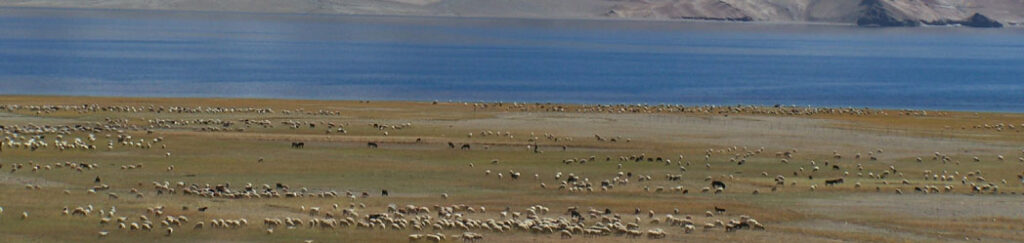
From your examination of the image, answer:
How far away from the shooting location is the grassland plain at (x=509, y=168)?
2897cm

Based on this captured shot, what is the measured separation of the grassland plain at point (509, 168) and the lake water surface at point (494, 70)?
17840 millimetres

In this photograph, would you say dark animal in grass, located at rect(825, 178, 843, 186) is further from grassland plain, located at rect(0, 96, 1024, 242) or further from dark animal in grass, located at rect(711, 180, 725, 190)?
dark animal in grass, located at rect(711, 180, 725, 190)

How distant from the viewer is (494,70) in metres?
110

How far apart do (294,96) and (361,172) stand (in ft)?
124

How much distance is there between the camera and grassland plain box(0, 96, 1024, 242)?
2897cm

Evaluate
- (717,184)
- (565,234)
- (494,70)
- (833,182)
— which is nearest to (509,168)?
(717,184)

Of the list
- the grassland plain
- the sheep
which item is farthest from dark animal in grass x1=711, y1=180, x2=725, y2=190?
the sheep

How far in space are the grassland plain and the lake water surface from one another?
17.8 meters

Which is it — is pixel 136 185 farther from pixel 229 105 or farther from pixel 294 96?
pixel 294 96

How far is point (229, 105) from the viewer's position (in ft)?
203

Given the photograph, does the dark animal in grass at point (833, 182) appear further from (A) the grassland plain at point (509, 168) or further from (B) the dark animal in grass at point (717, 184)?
(B) the dark animal in grass at point (717, 184)

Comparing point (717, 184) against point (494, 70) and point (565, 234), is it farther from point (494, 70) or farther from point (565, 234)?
point (494, 70)

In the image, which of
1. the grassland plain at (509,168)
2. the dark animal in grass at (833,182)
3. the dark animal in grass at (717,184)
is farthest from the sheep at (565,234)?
the dark animal in grass at (833,182)

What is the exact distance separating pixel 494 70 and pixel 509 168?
71.3m
